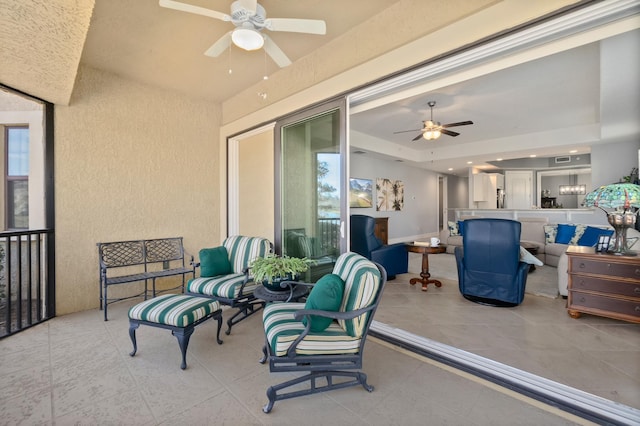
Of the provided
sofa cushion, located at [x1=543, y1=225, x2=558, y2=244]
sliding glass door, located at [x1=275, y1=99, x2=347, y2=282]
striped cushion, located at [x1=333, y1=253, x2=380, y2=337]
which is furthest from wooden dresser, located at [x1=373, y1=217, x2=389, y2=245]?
striped cushion, located at [x1=333, y1=253, x2=380, y2=337]

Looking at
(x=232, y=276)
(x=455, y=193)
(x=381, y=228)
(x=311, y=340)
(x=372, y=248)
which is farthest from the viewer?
(x=455, y=193)

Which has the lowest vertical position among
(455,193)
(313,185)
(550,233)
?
(550,233)

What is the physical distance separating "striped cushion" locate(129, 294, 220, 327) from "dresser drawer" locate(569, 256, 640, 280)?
364cm

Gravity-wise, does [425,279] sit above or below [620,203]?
below

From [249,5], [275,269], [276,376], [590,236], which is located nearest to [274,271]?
[275,269]

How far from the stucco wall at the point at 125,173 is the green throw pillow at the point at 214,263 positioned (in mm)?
1310

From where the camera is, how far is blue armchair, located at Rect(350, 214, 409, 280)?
4.43 m

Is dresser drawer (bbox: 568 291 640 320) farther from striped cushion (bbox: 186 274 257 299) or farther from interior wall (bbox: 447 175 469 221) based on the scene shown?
interior wall (bbox: 447 175 469 221)

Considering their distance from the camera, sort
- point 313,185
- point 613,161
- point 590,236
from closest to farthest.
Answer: point 313,185
point 590,236
point 613,161

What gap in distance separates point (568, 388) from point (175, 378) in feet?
8.77

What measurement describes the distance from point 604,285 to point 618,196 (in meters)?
0.90

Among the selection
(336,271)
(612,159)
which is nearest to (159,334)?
(336,271)

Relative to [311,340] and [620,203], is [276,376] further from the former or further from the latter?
[620,203]

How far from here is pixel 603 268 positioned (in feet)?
9.04
